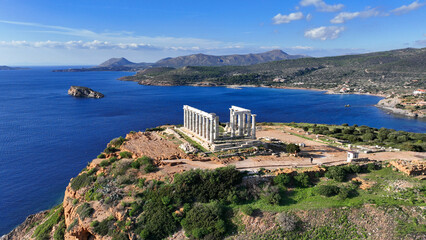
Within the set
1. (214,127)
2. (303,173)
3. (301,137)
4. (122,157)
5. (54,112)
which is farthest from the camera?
(54,112)

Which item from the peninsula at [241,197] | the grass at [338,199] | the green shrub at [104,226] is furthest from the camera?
the grass at [338,199]

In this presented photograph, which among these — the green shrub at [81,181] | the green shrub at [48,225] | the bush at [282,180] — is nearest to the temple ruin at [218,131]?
the bush at [282,180]

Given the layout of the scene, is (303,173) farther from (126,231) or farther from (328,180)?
(126,231)

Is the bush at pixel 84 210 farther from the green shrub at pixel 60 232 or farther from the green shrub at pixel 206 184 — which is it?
the green shrub at pixel 206 184

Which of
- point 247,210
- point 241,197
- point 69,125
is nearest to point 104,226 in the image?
point 241,197

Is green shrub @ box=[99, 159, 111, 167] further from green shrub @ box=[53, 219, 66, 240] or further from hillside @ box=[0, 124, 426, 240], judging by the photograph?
green shrub @ box=[53, 219, 66, 240]

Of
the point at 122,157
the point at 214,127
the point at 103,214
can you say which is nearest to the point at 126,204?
the point at 103,214
